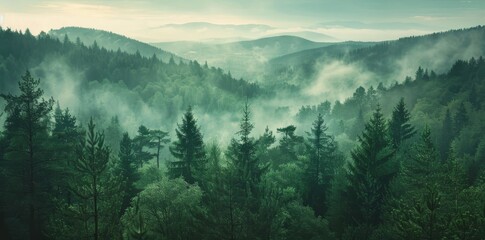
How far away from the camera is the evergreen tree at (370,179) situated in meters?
33.4

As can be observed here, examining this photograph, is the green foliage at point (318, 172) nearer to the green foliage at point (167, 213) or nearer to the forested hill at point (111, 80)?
the green foliage at point (167, 213)

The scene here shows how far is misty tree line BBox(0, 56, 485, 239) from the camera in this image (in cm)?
2045

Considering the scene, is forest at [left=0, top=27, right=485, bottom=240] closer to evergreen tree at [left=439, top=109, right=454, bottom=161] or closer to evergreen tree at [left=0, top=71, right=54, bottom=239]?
evergreen tree at [left=0, top=71, right=54, bottom=239]

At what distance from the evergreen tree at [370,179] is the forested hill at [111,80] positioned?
11972cm

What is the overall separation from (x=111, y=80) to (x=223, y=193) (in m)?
163

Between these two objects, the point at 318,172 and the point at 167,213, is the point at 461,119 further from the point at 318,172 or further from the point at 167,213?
the point at 167,213

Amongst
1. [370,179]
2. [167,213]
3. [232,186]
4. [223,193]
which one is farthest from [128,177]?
[370,179]

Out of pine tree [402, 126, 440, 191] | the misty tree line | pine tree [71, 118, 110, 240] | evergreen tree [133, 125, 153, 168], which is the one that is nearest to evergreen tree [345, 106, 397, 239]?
the misty tree line

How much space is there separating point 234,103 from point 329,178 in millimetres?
118317

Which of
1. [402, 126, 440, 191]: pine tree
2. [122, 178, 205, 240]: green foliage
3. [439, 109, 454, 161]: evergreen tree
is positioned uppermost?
[402, 126, 440, 191]: pine tree

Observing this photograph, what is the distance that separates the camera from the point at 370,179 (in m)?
33.4

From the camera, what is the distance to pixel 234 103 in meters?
162

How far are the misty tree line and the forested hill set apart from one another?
10978cm

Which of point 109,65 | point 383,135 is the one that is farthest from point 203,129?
point 383,135
